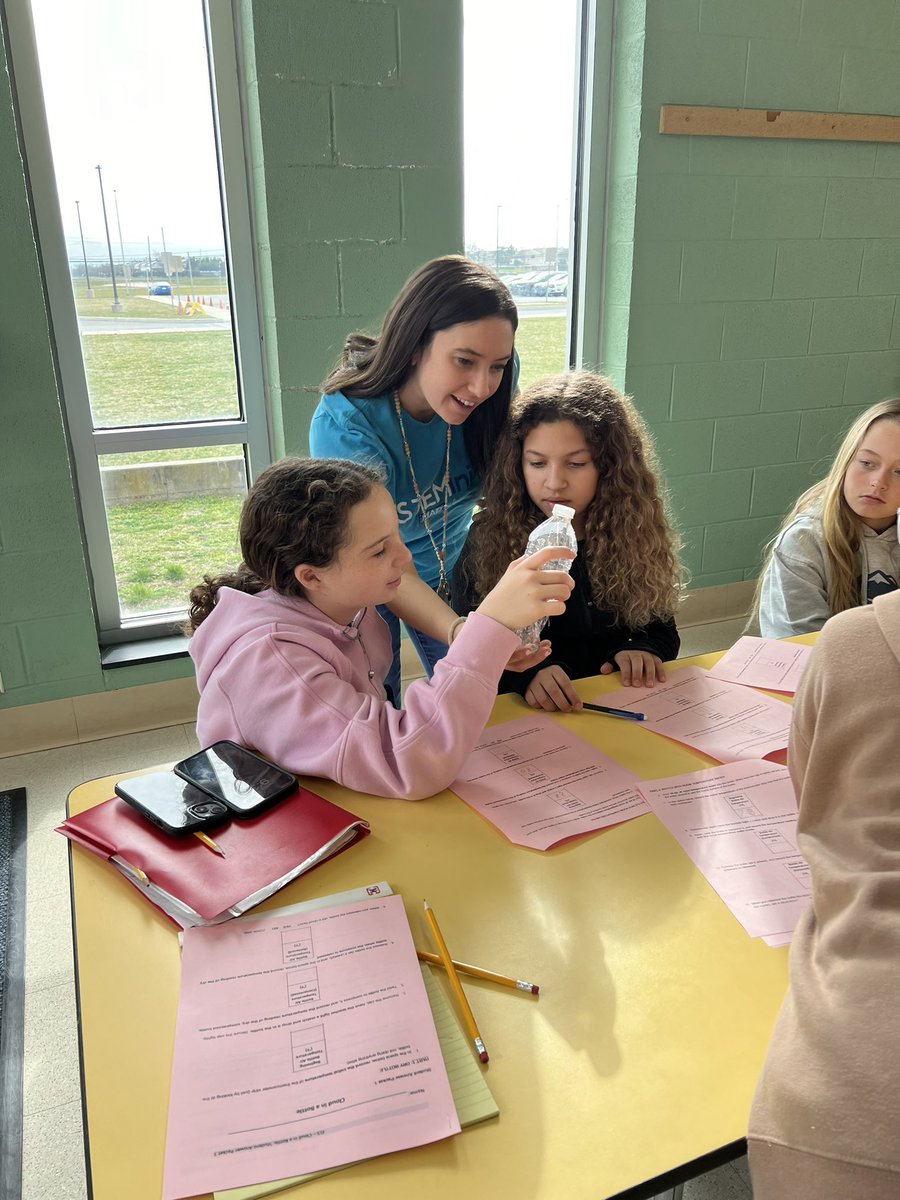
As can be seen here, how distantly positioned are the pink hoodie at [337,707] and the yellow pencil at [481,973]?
0.27 meters

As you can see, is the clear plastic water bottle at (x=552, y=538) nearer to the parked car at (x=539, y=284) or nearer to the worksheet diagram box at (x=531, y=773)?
the worksheet diagram box at (x=531, y=773)

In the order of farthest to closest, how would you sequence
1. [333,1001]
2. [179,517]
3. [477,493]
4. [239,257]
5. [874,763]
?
[179,517] → [239,257] → [477,493] → [333,1001] → [874,763]

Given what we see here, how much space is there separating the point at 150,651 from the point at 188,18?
181 cm

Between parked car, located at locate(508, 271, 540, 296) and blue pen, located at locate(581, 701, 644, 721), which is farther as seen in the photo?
parked car, located at locate(508, 271, 540, 296)

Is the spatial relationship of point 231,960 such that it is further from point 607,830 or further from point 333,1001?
point 607,830

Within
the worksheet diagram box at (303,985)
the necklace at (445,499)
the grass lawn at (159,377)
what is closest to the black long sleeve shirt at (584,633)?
the necklace at (445,499)

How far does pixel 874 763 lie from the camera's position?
583mm

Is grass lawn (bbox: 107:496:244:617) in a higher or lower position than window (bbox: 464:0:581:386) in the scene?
lower

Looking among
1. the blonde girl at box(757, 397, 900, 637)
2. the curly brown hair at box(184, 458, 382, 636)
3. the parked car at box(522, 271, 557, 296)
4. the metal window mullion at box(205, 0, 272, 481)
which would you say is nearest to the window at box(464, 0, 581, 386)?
the parked car at box(522, 271, 557, 296)

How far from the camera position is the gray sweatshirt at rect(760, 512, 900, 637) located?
1778 millimetres

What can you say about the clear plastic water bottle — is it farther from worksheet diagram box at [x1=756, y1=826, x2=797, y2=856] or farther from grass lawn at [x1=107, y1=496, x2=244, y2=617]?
grass lawn at [x1=107, y1=496, x2=244, y2=617]

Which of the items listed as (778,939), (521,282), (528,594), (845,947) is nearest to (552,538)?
(528,594)

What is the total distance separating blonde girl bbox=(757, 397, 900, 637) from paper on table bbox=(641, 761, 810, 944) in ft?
2.61

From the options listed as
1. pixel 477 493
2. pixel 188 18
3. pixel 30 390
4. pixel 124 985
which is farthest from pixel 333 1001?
pixel 188 18
